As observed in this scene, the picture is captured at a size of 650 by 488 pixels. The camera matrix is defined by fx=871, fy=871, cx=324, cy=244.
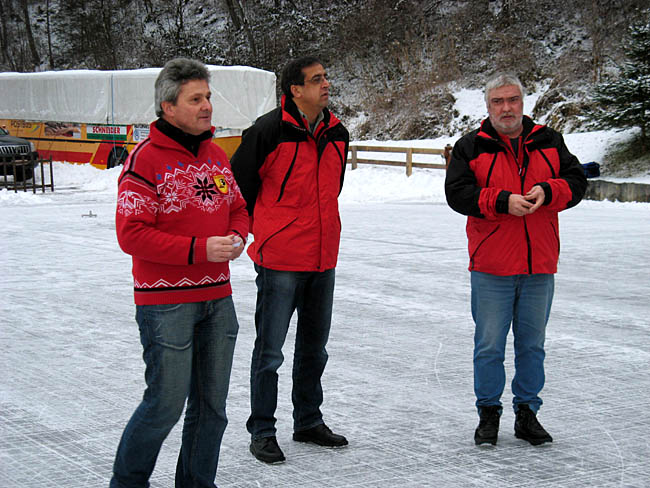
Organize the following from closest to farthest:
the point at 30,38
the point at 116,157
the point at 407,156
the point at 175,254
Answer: the point at 175,254
the point at 407,156
the point at 116,157
the point at 30,38

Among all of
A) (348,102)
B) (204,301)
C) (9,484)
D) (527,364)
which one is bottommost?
(9,484)

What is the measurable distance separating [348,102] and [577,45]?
9391 mm

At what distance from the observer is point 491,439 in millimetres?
4086

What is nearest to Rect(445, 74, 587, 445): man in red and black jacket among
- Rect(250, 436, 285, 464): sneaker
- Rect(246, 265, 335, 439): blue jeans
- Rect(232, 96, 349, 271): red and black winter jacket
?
A: Rect(232, 96, 349, 271): red and black winter jacket

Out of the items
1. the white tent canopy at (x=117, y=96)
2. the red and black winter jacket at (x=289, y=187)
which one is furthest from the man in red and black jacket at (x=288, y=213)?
the white tent canopy at (x=117, y=96)

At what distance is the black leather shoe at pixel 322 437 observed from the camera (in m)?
4.12

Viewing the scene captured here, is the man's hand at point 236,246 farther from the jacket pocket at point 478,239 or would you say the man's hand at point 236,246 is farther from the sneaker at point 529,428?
the sneaker at point 529,428

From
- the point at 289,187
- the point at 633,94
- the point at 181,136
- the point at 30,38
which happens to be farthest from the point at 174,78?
the point at 30,38

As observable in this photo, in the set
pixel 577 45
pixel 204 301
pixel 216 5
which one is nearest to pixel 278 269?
pixel 204 301

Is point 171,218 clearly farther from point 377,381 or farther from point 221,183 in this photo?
point 377,381

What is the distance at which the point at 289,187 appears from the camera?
13.3 feet

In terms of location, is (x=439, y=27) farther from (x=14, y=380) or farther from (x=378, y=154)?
(x=14, y=380)

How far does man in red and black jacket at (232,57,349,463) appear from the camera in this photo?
4.02m

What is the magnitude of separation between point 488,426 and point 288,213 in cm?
138
